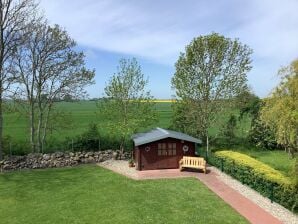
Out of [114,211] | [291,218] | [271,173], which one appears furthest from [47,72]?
[291,218]

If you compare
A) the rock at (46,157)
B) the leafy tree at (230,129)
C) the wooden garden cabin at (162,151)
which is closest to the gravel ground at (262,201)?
the wooden garden cabin at (162,151)

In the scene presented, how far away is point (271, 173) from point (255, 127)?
18086 millimetres

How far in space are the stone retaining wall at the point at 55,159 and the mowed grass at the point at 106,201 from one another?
9.82 ft

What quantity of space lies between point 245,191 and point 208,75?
43.3 ft

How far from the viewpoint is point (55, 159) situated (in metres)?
28.1

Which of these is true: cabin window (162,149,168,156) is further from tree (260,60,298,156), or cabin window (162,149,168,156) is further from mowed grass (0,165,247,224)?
tree (260,60,298,156)

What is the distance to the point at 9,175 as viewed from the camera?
2428 cm

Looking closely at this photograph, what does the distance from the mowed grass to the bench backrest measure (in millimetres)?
2320

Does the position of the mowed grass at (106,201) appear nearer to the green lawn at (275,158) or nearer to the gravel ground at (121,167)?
the gravel ground at (121,167)

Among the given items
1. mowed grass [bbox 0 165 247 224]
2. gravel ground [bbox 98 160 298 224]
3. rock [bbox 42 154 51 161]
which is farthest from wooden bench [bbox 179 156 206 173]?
rock [bbox 42 154 51 161]

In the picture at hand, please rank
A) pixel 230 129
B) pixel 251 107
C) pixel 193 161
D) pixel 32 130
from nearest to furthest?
1. pixel 193 161
2. pixel 32 130
3. pixel 251 107
4. pixel 230 129

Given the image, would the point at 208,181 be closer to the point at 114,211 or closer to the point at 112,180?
the point at 112,180

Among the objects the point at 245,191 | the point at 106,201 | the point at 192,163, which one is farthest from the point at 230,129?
the point at 106,201

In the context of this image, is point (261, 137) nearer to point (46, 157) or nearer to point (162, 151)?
point (162, 151)
